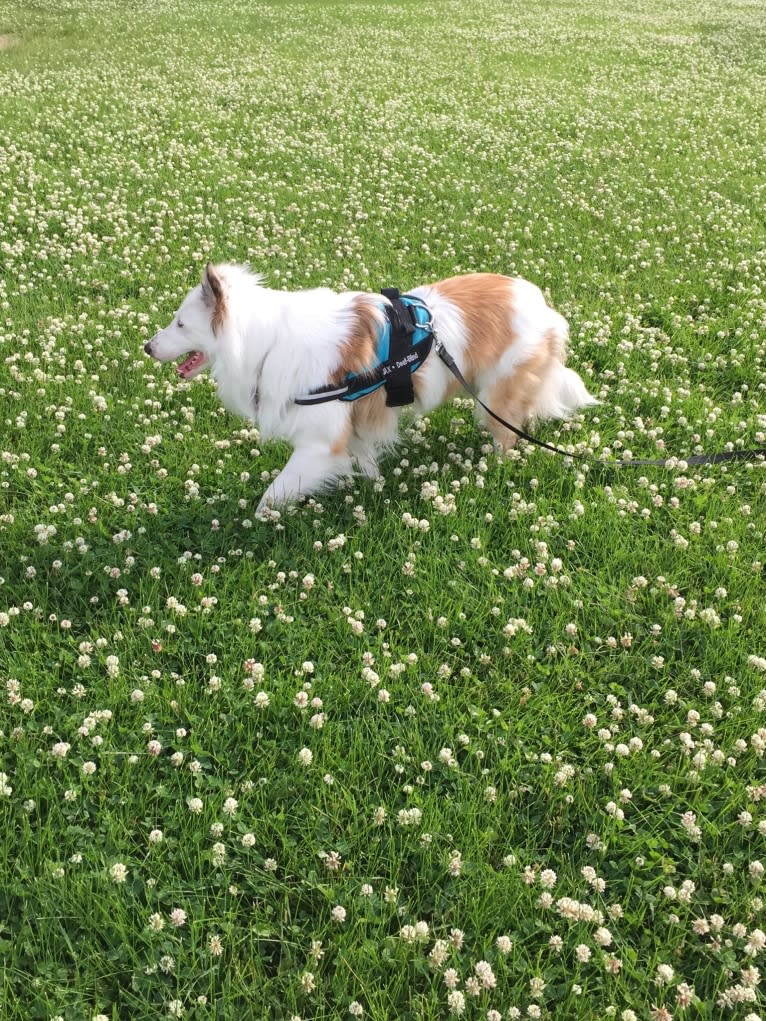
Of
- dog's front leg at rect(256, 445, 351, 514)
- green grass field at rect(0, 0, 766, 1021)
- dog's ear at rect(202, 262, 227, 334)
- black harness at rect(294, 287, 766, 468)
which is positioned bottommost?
green grass field at rect(0, 0, 766, 1021)

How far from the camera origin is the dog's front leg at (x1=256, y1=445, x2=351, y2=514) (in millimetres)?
5168

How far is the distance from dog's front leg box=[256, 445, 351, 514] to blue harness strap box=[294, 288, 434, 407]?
1.25ft

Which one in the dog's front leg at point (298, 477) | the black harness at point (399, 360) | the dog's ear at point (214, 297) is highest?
the dog's ear at point (214, 297)

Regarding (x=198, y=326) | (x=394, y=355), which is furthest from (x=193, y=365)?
(x=394, y=355)

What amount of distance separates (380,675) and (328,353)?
234 centimetres

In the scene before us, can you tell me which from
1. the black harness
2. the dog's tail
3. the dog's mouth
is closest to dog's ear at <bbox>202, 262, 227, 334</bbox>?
the dog's mouth

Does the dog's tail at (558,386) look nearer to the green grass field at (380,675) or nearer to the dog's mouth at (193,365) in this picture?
the green grass field at (380,675)

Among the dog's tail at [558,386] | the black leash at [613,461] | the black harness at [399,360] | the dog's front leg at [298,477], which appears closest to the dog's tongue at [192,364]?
the black harness at [399,360]

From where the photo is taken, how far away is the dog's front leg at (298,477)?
5.17 meters

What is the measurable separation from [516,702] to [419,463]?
8.23 ft

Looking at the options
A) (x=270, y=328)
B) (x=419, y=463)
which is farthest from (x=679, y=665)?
(x=270, y=328)

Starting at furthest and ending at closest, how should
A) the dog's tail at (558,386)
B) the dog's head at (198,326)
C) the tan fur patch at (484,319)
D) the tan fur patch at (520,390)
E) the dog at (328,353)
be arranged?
the dog's tail at (558,386) < the tan fur patch at (520,390) < the tan fur patch at (484,319) < the dog at (328,353) < the dog's head at (198,326)

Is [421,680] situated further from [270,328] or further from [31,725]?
[270,328]

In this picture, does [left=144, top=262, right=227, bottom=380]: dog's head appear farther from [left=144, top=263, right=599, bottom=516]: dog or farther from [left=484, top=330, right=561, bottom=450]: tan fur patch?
[left=484, top=330, right=561, bottom=450]: tan fur patch
